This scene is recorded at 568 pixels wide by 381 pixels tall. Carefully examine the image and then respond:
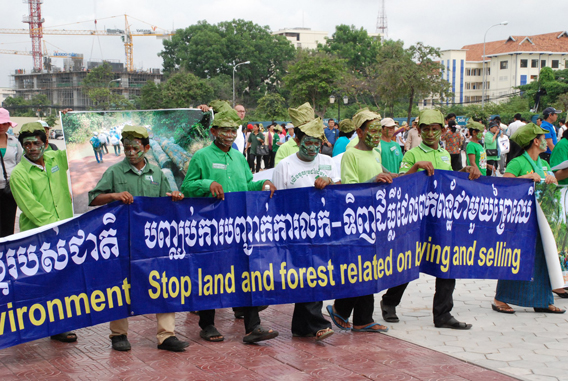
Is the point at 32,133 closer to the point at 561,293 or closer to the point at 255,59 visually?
the point at 561,293

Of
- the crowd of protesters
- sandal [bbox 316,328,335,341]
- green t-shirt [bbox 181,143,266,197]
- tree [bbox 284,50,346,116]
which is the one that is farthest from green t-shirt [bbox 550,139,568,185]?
tree [bbox 284,50,346,116]

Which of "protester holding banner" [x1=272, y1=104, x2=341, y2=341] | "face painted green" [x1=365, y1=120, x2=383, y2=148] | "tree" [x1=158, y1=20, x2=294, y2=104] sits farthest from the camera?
"tree" [x1=158, y1=20, x2=294, y2=104]

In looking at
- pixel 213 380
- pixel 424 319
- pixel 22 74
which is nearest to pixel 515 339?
pixel 424 319

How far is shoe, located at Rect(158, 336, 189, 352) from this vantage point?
204 inches

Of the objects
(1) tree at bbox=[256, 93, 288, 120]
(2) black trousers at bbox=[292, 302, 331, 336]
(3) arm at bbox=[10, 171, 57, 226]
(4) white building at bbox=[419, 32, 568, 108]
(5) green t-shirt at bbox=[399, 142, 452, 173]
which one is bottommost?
(2) black trousers at bbox=[292, 302, 331, 336]

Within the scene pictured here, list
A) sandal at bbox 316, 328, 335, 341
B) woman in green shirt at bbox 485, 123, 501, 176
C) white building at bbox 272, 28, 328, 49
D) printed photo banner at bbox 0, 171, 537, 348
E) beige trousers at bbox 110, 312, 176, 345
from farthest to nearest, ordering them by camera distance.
→ 1. white building at bbox 272, 28, 328, 49
2. woman in green shirt at bbox 485, 123, 501, 176
3. sandal at bbox 316, 328, 335, 341
4. beige trousers at bbox 110, 312, 176, 345
5. printed photo banner at bbox 0, 171, 537, 348

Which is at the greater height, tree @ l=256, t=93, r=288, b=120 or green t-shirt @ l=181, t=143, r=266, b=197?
tree @ l=256, t=93, r=288, b=120

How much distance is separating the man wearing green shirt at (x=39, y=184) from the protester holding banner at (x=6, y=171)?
0.87 meters

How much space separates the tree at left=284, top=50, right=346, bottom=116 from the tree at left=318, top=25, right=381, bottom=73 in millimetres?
37414

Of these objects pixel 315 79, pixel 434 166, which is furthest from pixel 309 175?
pixel 315 79

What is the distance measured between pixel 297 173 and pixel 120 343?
204cm

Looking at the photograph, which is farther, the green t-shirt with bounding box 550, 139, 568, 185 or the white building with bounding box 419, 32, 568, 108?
the white building with bounding box 419, 32, 568, 108

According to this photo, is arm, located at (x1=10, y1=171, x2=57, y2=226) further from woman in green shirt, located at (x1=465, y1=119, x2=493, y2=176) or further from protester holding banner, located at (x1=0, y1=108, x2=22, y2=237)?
woman in green shirt, located at (x1=465, y1=119, x2=493, y2=176)

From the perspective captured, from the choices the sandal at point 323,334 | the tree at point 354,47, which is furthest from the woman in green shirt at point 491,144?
the tree at point 354,47
